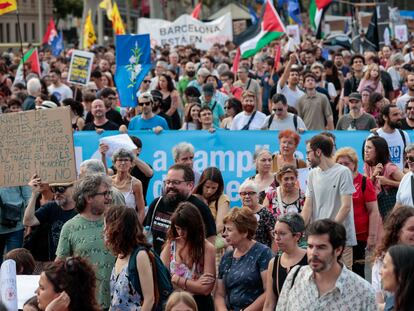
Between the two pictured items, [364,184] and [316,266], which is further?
[364,184]

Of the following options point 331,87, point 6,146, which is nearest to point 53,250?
point 6,146

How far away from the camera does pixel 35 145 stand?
10.5 metres

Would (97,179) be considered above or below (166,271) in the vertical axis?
above

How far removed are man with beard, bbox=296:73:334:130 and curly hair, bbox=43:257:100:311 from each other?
9136 mm

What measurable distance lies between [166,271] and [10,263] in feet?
3.41

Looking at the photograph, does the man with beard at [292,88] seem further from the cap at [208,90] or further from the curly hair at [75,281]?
the curly hair at [75,281]

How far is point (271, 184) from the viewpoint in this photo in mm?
10500

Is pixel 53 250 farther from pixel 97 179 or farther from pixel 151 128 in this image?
pixel 151 128

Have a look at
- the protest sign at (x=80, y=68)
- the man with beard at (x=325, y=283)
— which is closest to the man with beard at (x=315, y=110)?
the protest sign at (x=80, y=68)

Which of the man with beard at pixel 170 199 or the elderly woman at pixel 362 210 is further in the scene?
the elderly woman at pixel 362 210

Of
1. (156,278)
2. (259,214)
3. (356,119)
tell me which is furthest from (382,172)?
(156,278)

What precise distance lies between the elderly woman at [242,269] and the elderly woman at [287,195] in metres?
1.62

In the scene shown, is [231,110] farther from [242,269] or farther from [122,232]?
[122,232]

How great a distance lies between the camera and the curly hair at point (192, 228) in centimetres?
789
